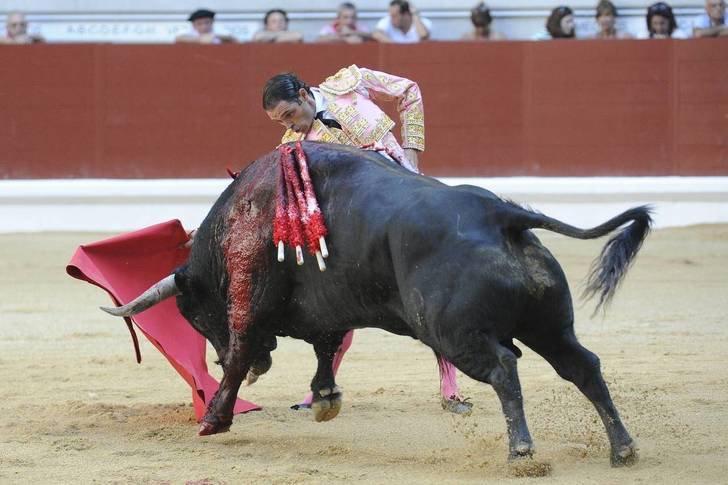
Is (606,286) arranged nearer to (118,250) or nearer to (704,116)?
(118,250)

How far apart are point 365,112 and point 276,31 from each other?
18.5 ft

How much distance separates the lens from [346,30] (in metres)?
9.85

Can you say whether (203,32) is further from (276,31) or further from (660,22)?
(660,22)

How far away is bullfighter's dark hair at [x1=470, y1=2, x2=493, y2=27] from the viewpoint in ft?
32.2

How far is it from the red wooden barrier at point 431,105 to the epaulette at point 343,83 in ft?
17.1

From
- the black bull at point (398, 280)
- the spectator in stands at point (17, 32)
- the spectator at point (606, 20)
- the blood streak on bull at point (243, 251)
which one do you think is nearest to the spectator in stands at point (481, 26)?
the spectator at point (606, 20)

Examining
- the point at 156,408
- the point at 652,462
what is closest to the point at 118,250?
the point at 156,408

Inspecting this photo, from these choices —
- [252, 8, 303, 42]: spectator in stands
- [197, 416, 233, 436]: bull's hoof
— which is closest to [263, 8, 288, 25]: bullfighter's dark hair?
[252, 8, 303, 42]: spectator in stands

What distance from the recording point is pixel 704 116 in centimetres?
973

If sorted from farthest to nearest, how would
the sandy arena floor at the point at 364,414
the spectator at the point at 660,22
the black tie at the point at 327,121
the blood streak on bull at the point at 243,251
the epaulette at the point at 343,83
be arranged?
the spectator at the point at 660,22 → the epaulette at the point at 343,83 → the black tie at the point at 327,121 → the blood streak on bull at the point at 243,251 → the sandy arena floor at the point at 364,414

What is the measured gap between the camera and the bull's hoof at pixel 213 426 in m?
3.97

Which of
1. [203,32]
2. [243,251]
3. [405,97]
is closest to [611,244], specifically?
[243,251]

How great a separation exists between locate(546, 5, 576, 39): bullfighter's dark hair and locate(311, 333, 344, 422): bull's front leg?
612 centimetres

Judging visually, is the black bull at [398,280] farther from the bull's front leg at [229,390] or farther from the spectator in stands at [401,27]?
the spectator in stands at [401,27]
